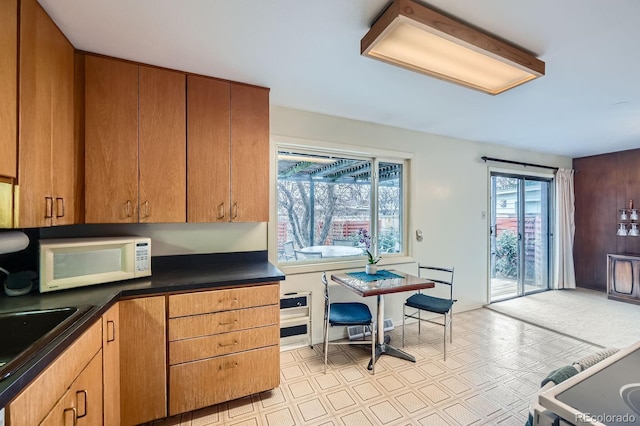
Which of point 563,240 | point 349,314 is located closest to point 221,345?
point 349,314

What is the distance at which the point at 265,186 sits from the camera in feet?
7.29

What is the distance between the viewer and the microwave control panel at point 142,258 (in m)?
1.82

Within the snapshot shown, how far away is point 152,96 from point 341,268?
7.41 ft

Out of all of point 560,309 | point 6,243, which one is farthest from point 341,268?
point 560,309

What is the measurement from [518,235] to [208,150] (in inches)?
189

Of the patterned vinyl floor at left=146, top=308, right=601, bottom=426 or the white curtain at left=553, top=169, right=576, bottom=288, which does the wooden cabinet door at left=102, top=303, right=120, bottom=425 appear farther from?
the white curtain at left=553, top=169, right=576, bottom=288

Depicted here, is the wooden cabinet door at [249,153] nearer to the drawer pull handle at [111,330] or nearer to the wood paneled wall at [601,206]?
the drawer pull handle at [111,330]

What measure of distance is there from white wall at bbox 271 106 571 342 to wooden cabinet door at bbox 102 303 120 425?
4.57ft

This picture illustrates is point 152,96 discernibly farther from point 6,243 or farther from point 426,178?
point 426,178

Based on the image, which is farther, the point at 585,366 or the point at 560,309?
the point at 560,309

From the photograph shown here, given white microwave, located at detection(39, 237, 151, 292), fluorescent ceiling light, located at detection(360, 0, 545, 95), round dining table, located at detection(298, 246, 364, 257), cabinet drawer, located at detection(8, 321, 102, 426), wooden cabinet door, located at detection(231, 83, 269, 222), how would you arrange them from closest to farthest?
cabinet drawer, located at detection(8, 321, 102, 426), fluorescent ceiling light, located at detection(360, 0, 545, 95), white microwave, located at detection(39, 237, 151, 292), wooden cabinet door, located at detection(231, 83, 269, 222), round dining table, located at detection(298, 246, 364, 257)

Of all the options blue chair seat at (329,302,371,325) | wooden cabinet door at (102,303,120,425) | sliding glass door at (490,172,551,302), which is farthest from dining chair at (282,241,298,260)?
sliding glass door at (490,172,551,302)

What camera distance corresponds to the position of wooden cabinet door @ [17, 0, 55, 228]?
4.03 feet

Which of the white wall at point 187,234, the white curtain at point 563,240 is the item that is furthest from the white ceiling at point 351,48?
the white curtain at point 563,240
